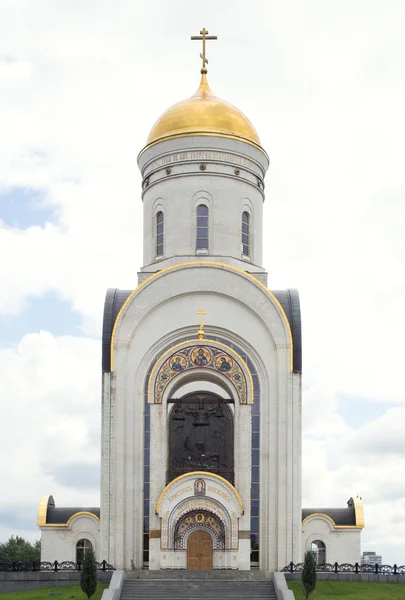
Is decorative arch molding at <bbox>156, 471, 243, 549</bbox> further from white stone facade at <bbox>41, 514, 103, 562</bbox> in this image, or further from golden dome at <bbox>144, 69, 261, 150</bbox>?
golden dome at <bbox>144, 69, 261, 150</bbox>

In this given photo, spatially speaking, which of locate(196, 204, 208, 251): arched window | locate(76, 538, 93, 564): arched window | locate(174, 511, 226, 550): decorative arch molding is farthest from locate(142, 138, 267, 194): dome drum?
locate(76, 538, 93, 564): arched window

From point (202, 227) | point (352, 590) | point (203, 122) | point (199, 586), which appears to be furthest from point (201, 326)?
point (352, 590)

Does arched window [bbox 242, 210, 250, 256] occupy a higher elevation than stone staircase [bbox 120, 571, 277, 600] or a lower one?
higher

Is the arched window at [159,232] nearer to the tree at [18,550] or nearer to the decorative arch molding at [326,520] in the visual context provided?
the decorative arch molding at [326,520]

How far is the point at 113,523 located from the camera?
31.1 metres

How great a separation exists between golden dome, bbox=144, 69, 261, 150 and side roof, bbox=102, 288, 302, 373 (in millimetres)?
5389

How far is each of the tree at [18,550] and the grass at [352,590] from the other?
92.2 ft

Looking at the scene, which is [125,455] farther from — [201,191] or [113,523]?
[201,191]

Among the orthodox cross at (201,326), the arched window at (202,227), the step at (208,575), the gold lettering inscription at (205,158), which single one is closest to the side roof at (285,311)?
the orthodox cross at (201,326)

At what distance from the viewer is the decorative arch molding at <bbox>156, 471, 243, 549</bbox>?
30.3m

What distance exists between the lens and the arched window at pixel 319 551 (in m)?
32.7

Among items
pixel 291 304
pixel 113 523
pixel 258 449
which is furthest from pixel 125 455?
pixel 291 304

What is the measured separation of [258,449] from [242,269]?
232 inches

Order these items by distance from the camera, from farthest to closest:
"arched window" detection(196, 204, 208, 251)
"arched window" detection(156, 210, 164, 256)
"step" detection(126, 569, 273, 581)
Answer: "arched window" detection(156, 210, 164, 256) < "arched window" detection(196, 204, 208, 251) < "step" detection(126, 569, 273, 581)
